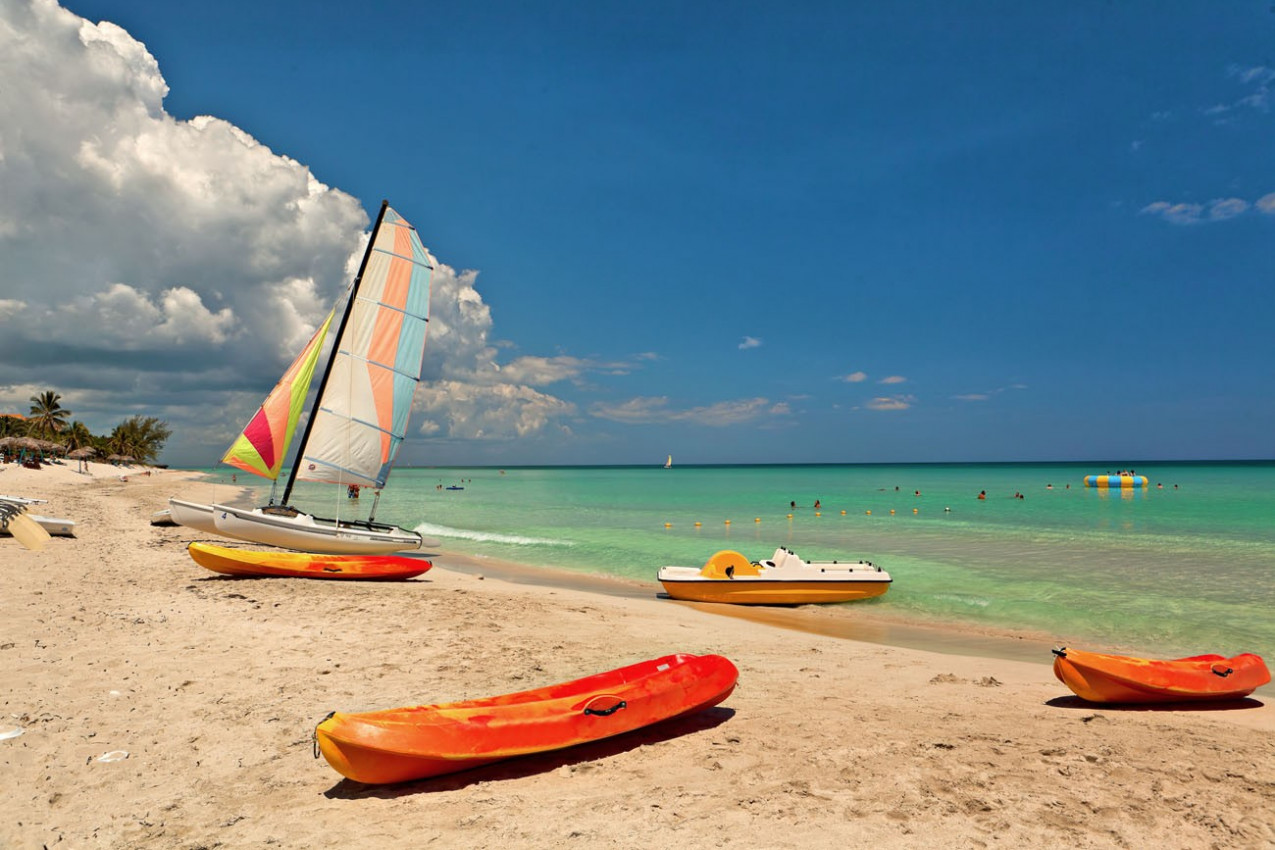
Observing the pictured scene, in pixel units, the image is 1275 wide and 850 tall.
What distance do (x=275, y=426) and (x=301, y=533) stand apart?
329cm

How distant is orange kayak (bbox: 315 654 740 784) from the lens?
195 inches

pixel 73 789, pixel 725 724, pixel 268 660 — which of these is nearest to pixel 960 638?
pixel 725 724

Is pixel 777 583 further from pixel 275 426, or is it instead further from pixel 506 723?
pixel 275 426

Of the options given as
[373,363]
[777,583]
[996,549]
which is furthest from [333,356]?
[996,549]

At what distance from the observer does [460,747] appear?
5.18 metres

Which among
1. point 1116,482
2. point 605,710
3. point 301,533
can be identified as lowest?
point 605,710

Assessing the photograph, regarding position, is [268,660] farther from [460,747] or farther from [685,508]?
[685,508]

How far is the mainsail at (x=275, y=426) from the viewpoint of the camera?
725 inches

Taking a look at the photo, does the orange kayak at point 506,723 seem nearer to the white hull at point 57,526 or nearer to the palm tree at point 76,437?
the white hull at point 57,526

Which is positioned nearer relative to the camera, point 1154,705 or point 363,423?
point 1154,705

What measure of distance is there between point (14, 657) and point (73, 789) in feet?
13.8

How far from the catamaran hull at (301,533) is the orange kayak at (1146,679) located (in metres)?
16.8

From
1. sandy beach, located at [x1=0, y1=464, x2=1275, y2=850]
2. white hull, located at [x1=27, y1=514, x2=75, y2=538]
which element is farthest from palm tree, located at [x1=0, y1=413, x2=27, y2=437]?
sandy beach, located at [x1=0, y1=464, x2=1275, y2=850]

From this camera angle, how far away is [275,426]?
1859 centimetres
